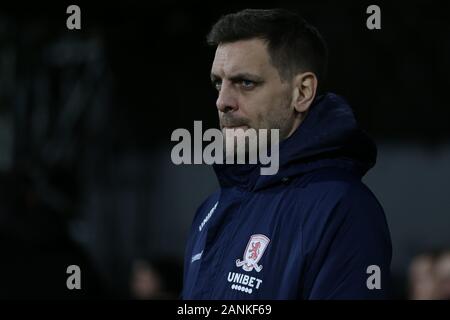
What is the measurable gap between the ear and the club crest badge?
0.42 metres

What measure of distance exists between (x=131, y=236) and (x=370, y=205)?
21.7 feet

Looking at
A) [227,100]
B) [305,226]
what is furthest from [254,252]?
[227,100]

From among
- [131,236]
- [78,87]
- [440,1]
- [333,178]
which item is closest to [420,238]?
[440,1]

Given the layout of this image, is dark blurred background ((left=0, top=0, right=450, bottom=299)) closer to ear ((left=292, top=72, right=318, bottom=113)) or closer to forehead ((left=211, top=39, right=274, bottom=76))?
ear ((left=292, top=72, right=318, bottom=113))

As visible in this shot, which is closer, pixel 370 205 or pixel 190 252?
pixel 370 205

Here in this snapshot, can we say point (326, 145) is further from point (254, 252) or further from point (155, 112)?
point (155, 112)

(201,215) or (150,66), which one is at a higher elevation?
(150,66)

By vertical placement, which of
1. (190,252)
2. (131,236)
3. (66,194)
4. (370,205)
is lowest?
(131,236)

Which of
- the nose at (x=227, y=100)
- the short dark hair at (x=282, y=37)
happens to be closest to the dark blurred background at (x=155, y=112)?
the short dark hair at (x=282, y=37)

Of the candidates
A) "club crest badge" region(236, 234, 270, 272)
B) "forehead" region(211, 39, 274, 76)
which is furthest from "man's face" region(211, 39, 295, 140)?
"club crest badge" region(236, 234, 270, 272)

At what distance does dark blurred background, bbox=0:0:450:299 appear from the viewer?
6.59m

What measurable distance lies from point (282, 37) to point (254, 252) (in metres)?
0.68

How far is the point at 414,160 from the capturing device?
271 inches

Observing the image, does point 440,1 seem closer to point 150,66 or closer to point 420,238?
point 420,238
